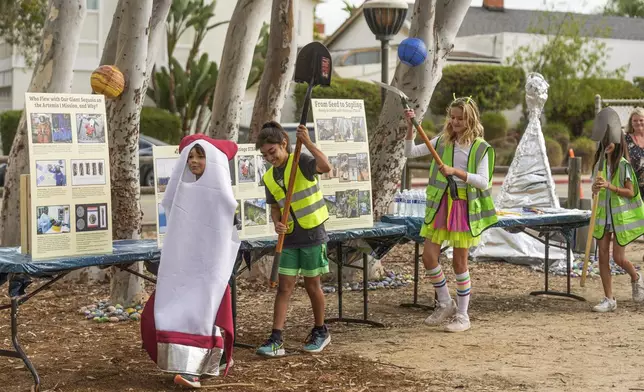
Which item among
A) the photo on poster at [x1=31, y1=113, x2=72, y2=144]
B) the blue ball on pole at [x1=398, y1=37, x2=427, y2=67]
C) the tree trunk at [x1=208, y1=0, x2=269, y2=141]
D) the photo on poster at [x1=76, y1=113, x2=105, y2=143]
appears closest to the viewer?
the photo on poster at [x1=31, y1=113, x2=72, y2=144]

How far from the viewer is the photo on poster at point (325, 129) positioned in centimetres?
834

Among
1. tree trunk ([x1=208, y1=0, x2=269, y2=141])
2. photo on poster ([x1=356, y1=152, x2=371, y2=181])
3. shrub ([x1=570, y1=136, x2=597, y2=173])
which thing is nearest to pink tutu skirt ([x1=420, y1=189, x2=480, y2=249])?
photo on poster ([x1=356, y1=152, x2=371, y2=181])

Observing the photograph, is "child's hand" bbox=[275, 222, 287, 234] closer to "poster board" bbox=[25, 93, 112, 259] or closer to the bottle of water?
"poster board" bbox=[25, 93, 112, 259]

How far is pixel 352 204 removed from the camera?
8.44m

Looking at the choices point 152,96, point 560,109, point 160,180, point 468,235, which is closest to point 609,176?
point 468,235

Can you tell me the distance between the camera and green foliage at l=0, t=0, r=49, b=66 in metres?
30.6

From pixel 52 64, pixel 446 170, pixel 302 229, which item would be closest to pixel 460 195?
pixel 446 170

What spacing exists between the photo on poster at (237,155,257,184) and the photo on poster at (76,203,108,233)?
1.18 m

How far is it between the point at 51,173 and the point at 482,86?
107 ft

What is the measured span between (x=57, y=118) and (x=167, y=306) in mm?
1430

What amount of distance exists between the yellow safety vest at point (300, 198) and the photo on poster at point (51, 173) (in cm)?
136

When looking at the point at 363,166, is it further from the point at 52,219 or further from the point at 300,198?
the point at 52,219

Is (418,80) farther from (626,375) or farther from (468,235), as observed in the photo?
(626,375)

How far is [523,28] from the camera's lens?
52281 millimetres
